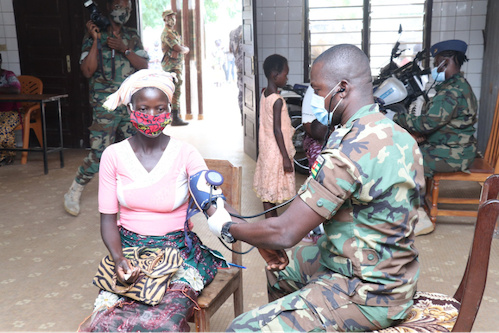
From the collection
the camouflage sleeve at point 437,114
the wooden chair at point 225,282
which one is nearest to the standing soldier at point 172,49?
the camouflage sleeve at point 437,114

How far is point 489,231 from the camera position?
1.37 metres

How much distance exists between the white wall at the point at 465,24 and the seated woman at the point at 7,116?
4665mm

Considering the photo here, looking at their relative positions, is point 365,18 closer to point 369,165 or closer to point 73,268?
point 73,268

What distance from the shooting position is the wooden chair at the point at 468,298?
1.37 m

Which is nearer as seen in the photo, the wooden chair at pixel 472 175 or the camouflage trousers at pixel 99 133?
the wooden chair at pixel 472 175

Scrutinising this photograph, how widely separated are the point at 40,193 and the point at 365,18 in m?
3.98

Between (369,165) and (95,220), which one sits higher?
(369,165)

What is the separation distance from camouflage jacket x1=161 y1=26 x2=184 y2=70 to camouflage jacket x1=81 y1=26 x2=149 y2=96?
3552mm

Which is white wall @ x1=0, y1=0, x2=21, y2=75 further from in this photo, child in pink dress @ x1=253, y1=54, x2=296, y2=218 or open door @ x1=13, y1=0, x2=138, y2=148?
child in pink dress @ x1=253, y1=54, x2=296, y2=218

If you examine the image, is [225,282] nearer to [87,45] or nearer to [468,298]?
[468,298]

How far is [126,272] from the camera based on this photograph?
5.67ft

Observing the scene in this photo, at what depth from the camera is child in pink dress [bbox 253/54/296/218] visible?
139 inches

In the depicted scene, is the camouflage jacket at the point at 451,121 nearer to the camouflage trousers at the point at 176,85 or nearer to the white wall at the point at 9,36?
the camouflage trousers at the point at 176,85

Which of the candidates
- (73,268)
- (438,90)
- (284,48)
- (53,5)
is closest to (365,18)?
(284,48)
